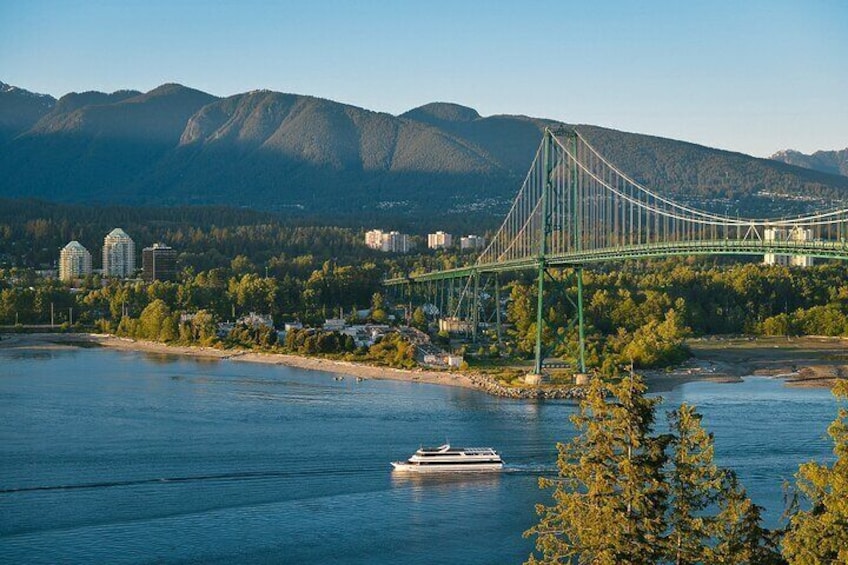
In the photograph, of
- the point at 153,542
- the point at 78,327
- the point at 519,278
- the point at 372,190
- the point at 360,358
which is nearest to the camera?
the point at 153,542

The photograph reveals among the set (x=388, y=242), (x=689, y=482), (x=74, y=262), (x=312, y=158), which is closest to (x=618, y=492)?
(x=689, y=482)

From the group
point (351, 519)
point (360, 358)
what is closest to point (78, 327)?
point (360, 358)

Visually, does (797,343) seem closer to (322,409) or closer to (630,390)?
(322,409)

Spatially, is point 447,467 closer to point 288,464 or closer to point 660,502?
point 288,464

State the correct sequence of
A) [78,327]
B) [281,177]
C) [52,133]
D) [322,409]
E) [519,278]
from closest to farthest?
[322,409] → [78,327] → [519,278] → [281,177] → [52,133]

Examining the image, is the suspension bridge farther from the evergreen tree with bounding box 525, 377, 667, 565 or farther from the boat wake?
the evergreen tree with bounding box 525, 377, 667, 565

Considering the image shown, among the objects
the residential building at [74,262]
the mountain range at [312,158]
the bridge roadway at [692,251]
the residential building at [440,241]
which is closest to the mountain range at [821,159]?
the mountain range at [312,158]
